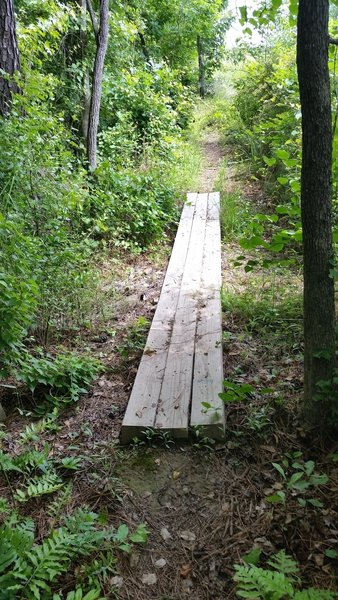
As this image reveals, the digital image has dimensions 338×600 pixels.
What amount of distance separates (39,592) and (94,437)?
1.15 metres

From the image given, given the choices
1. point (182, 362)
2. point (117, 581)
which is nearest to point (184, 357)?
point (182, 362)

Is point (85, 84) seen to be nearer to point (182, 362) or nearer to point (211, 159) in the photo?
point (211, 159)

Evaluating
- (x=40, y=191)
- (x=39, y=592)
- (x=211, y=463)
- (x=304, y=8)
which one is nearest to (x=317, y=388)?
(x=211, y=463)

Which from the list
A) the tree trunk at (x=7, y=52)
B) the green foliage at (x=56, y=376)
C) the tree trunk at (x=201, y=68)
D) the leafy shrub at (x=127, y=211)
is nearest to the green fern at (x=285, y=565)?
the green foliage at (x=56, y=376)

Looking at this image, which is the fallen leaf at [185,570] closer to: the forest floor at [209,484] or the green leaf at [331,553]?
the forest floor at [209,484]

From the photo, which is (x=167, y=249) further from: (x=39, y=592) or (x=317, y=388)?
(x=39, y=592)

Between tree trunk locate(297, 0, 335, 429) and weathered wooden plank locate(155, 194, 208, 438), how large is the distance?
2.72 ft

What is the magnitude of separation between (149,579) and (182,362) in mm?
1681

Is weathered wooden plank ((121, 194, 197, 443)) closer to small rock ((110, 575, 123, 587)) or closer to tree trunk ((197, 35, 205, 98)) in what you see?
small rock ((110, 575, 123, 587))

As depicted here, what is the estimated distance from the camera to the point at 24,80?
466 cm

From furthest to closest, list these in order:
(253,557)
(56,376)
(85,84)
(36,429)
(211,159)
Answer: (211,159) < (85,84) < (56,376) < (36,429) < (253,557)

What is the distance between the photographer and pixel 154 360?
3.57m

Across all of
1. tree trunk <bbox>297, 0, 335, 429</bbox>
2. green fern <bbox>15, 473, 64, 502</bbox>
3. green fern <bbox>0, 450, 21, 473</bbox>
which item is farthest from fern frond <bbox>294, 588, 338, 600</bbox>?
green fern <bbox>0, 450, 21, 473</bbox>

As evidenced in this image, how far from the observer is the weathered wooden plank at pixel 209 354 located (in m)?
2.82
